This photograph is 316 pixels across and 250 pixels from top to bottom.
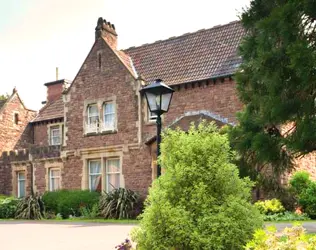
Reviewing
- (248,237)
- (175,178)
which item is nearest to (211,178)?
(175,178)

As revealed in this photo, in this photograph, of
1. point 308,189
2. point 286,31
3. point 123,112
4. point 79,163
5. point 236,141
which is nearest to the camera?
point 286,31

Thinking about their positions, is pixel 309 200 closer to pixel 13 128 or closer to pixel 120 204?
pixel 120 204

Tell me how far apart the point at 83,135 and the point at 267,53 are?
65.4ft

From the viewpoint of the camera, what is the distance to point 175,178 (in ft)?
25.5

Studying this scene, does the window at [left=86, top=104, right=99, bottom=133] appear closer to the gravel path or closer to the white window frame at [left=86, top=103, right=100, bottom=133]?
the white window frame at [left=86, top=103, right=100, bottom=133]

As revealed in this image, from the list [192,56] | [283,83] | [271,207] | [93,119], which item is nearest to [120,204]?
[93,119]

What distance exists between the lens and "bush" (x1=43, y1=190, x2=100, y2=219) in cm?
2546

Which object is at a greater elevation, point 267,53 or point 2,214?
point 267,53

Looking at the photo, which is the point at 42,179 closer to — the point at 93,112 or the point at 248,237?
the point at 93,112

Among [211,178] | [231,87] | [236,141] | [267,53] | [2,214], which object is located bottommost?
[2,214]

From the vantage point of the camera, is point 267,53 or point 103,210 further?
point 103,210

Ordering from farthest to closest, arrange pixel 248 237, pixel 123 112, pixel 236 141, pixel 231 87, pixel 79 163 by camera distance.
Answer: pixel 79 163 → pixel 123 112 → pixel 231 87 → pixel 236 141 → pixel 248 237

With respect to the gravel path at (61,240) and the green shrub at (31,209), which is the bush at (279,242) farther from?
the green shrub at (31,209)

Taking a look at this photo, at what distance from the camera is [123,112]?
26672 mm
